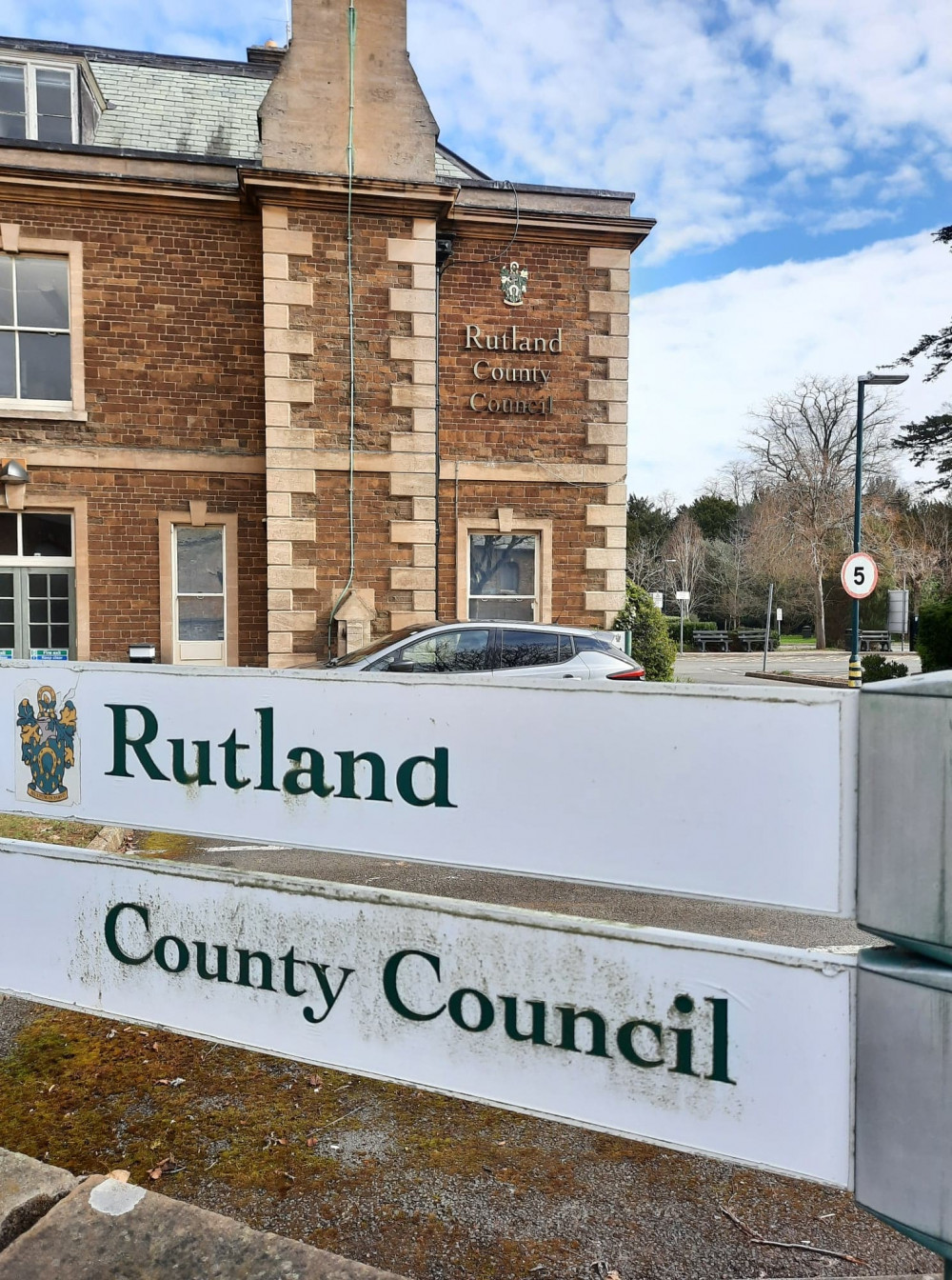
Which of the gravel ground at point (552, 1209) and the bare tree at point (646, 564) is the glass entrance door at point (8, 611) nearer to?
the gravel ground at point (552, 1209)

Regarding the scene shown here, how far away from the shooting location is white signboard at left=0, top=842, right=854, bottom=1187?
1.37 meters

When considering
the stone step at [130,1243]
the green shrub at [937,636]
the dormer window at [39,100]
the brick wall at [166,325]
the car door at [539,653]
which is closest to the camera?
the stone step at [130,1243]

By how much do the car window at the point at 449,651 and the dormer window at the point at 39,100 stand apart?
9584mm

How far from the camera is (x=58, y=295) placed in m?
11.6

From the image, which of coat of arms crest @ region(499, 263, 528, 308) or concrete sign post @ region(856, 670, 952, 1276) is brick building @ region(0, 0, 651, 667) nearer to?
coat of arms crest @ region(499, 263, 528, 308)

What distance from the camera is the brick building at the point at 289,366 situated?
11.4 meters

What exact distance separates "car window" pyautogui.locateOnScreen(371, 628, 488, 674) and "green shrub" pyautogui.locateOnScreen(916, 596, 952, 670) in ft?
33.8

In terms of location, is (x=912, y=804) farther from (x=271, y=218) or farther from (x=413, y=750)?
(x=271, y=218)

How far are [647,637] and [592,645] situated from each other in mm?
4289

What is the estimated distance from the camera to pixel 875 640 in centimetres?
3978

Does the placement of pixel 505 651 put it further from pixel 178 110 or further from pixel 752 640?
pixel 752 640

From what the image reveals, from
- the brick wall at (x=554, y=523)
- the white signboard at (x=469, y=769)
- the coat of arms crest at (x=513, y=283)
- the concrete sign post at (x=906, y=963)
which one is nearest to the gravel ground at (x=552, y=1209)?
the white signboard at (x=469, y=769)

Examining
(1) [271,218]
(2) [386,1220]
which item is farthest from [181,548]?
(2) [386,1220]

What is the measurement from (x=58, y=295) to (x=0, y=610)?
4.41 metres
